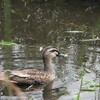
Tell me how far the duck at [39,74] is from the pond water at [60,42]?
0.16 m

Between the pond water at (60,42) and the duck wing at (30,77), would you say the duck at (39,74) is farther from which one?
the pond water at (60,42)

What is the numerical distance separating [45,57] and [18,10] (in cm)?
535

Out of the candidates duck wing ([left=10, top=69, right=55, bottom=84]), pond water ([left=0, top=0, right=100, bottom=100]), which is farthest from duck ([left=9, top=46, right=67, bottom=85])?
pond water ([left=0, top=0, right=100, bottom=100])

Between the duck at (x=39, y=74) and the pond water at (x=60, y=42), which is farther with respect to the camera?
the duck at (x=39, y=74)

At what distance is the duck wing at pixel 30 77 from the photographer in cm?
677

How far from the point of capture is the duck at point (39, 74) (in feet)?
22.3

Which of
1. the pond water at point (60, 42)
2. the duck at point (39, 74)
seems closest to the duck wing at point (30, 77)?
the duck at point (39, 74)

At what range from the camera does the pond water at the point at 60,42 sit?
21.7 ft

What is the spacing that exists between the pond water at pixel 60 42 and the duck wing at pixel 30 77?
17 cm

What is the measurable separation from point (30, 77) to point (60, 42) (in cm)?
254

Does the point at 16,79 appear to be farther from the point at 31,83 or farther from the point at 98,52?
the point at 98,52

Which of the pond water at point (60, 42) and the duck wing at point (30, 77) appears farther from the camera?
the duck wing at point (30, 77)

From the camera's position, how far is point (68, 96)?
6.06 meters

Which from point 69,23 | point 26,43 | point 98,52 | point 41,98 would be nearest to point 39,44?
point 26,43
